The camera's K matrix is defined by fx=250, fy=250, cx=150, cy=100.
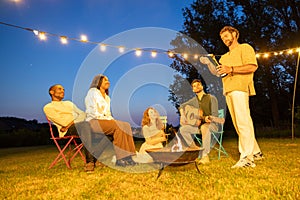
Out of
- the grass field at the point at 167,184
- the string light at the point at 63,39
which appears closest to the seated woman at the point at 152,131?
the grass field at the point at 167,184

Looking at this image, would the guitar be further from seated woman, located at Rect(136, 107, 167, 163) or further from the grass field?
the grass field

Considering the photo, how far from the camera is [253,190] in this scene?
2051 mm

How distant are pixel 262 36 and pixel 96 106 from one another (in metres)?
10.4

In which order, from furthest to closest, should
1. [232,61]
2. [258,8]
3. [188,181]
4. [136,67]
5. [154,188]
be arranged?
[258,8]
[136,67]
[232,61]
[188,181]
[154,188]

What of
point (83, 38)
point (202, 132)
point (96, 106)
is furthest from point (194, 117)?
point (83, 38)

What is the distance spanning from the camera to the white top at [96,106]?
11.3 feet

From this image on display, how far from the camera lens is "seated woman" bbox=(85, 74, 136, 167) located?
336cm

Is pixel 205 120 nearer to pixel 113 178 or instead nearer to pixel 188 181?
pixel 188 181

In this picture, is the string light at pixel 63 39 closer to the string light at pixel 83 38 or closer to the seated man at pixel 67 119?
the string light at pixel 83 38

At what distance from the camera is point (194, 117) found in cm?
394

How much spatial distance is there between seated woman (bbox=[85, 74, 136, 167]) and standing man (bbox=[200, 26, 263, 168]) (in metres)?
1.42

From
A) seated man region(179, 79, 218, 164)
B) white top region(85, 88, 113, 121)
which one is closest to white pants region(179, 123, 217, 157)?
seated man region(179, 79, 218, 164)

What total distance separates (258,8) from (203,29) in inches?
107

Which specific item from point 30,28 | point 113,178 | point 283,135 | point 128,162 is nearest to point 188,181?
point 113,178
